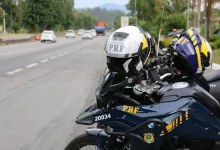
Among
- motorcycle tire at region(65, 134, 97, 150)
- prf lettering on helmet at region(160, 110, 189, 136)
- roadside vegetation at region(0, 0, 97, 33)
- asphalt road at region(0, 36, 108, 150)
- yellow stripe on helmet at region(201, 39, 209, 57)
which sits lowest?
asphalt road at region(0, 36, 108, 150)

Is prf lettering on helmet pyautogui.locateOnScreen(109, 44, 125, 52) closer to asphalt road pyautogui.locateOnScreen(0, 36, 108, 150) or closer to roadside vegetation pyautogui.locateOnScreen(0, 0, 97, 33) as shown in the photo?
asphalt road pyautogui.locateOnScreen(0, 36, 108, 150)

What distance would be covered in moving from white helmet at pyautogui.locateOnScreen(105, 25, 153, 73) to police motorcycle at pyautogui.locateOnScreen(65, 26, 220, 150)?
106mm

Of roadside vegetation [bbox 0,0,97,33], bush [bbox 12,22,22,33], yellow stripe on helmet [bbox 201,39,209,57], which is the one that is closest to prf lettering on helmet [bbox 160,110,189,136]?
yellow stripe on helmet [bbox 201,39,209,57]

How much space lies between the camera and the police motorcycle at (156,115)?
122 inches

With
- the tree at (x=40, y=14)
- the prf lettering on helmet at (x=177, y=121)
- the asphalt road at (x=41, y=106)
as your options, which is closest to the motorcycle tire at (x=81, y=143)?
the prf lettering on helmet at (x=177, y=121)

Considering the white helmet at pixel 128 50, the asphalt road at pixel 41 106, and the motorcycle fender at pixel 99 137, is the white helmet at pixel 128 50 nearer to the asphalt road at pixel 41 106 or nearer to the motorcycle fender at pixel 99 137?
the motorcycle fender at pixel 99 137

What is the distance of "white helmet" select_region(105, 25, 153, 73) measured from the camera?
10.4 feet

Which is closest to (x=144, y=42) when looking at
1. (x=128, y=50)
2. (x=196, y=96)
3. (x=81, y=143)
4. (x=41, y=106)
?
(x=128, y=50)

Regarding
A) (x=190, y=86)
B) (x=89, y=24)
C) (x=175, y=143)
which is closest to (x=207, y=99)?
(x=190, y=86)

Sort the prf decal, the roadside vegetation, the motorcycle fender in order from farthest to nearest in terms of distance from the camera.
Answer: the roadside vegetation, the motorcycle fender, the prf decal

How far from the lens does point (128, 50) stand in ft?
10.4

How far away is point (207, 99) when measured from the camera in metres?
3.15

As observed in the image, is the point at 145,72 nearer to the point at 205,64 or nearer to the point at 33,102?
the point at 205,64

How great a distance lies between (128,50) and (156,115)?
1.87 feet
